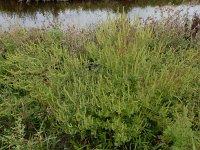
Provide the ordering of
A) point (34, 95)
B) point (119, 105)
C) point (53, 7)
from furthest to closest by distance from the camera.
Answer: point (53, 7) → point (34, 95) → point (119, 105)

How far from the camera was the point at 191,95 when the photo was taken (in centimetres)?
314

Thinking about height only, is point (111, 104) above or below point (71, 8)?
above

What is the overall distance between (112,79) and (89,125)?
522 millimetres

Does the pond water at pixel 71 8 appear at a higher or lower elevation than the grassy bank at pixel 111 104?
lower

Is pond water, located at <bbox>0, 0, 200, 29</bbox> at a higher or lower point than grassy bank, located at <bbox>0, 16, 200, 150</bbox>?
lower

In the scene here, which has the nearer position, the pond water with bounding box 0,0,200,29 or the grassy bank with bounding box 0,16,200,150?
the grassy bank with bounding box 0,16,200,150

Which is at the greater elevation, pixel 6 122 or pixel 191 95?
pixel 191 95

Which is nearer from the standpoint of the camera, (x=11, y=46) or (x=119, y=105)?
(x=119, y=105)

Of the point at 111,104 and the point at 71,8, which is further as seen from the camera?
the point at 71,8

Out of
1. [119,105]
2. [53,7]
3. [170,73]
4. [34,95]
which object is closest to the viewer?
[119,105]

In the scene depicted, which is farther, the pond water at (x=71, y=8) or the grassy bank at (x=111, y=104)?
the pond water at (x=71, y=8)

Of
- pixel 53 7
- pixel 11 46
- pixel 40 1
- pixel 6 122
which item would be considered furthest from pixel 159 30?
pixel 40 1

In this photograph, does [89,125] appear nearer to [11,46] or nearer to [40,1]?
[11,46]

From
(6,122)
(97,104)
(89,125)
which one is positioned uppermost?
(97,104)
